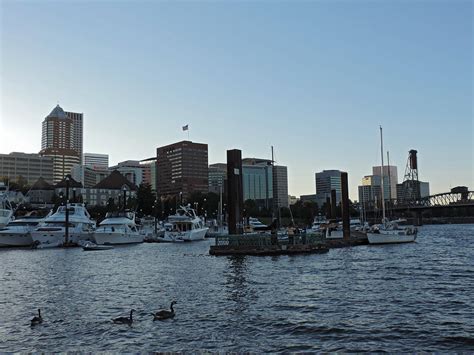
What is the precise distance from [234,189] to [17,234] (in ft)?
145

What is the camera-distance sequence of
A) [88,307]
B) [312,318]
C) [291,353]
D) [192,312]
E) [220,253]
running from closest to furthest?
[291,353] < [312,318] < [192,312] < [88,307] < [220,253]

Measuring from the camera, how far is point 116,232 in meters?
86.0

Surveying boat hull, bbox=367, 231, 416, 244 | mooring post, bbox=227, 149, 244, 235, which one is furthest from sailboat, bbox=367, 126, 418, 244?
mooring post, bbox=227, 149, 244, 235

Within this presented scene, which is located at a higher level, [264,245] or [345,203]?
[345,203]

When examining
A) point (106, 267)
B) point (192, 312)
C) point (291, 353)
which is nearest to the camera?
point (291, 353)

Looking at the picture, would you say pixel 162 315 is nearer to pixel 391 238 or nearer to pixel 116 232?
pixel 391 238

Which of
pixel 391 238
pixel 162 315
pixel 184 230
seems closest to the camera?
pixel 162 315

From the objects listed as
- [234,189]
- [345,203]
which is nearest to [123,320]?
[234,189]

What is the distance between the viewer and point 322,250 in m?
59.0

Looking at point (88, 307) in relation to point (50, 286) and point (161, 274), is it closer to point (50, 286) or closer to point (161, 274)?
point (50, 286)

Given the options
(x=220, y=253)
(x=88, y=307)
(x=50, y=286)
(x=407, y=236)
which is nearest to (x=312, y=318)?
(x=88, y=307)

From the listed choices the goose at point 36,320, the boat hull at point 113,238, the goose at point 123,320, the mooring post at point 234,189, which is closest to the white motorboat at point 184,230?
Result: the boat hull at point 113,238

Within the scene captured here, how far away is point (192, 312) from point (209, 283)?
33.6 feet

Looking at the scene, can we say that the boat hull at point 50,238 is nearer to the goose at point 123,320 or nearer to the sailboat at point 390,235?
the sailboat at point 390,235
